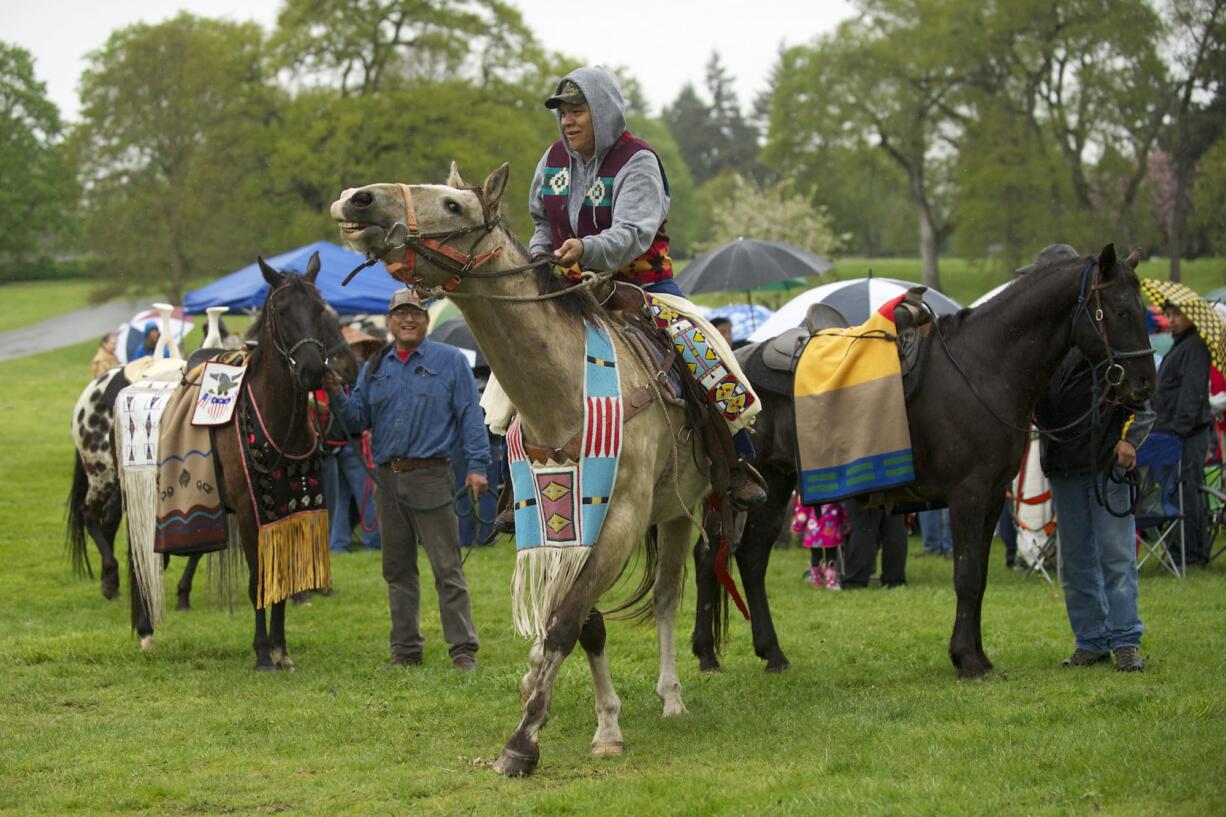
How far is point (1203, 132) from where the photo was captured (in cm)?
3488

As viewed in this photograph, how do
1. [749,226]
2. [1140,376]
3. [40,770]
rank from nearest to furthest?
[40,770]
[1140,376]
[749,226]

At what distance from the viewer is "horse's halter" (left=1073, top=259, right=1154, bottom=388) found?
22.5ft

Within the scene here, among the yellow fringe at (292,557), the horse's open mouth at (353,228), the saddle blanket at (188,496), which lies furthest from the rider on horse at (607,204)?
the saddle blanket at (188,496)

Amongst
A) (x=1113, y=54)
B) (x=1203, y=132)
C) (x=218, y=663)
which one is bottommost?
(x=218, y=663)

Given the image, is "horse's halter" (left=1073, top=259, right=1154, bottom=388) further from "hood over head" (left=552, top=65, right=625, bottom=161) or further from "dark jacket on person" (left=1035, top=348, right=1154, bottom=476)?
"hood over head" (left=552, top=65, right=625, bottom=161)

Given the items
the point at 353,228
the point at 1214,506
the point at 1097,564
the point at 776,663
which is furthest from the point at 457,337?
the point at 353,228

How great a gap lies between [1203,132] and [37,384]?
30666mm

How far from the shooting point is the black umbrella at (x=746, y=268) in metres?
15.4

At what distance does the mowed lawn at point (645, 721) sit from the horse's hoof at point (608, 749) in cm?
7

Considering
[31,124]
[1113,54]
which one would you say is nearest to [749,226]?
[1113,54]

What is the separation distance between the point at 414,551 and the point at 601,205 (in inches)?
128

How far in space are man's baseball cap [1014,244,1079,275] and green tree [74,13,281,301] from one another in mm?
32876

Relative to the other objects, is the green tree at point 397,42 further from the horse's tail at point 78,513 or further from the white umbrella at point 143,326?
the horse's tail at point 78,513

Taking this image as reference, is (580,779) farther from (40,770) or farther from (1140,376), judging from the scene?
(1140,376)
